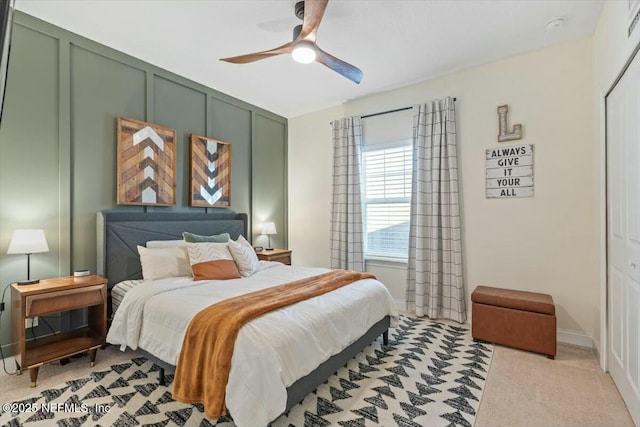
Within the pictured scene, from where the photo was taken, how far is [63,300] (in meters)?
2.42

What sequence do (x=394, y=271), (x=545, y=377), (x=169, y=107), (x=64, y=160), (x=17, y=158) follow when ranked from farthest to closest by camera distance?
(x=394, y=271)
(x=169, y=107)
(x=64, y=160)
(x=17, y=158)
(x=545, y=377)

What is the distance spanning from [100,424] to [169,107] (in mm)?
3156

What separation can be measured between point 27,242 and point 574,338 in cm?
488

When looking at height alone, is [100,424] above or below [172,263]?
below

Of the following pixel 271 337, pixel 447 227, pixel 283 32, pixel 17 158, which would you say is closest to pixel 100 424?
pixel 271 337

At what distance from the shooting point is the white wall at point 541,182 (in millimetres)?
2967

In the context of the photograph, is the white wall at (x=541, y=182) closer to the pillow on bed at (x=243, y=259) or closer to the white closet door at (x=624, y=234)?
the white closet door at (x=624, y=234)

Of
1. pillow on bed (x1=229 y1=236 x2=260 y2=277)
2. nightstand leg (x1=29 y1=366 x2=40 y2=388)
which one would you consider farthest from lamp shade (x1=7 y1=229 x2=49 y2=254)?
pillow on bed (x1=229 y1=236 x2=260 y2=277)

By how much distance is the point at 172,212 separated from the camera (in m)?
3.67

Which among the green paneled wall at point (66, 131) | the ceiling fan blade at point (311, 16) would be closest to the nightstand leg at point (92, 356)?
the green paneled wall at point (66, 131)

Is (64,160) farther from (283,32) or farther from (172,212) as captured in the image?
(283,32)

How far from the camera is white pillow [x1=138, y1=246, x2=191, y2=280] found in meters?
2.89

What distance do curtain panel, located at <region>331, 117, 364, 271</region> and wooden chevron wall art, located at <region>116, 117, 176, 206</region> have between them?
7.25 ft

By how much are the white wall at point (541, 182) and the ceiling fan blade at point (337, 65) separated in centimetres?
148
